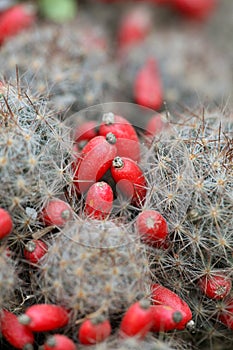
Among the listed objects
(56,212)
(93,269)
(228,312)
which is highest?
(56,212)

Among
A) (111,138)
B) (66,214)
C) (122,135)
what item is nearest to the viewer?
(66,214)

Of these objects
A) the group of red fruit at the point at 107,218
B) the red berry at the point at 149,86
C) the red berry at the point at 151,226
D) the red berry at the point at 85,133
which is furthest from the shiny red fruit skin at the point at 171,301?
the red berry at the point at 149,86

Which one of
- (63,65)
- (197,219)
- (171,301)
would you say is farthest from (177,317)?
(63,65)

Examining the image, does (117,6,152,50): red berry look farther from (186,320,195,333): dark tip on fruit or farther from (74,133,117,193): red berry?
(186,320,195,333): dark tip on fruit

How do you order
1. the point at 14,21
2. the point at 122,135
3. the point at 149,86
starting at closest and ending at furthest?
the point at 122,135
the point at 149,86
the point at 14,21

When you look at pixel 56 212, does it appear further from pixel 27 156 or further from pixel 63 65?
pixel 63 65

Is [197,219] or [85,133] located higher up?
[85,133]

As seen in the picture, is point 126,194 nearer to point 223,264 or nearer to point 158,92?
point 223,264

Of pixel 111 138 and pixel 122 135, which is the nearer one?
pixel 111 138
